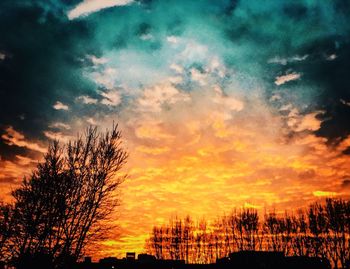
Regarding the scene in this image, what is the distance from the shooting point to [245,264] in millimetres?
60625

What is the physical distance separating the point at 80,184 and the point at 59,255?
4610 mm

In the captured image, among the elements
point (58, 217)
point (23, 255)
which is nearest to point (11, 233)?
point (23, 255)

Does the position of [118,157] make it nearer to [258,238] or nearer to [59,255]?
[59,255]

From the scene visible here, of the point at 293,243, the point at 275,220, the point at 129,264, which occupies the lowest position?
the point at 129,264

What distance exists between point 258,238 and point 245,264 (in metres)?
11.0

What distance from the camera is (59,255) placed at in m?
19.2

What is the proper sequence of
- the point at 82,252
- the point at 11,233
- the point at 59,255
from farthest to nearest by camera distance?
the point at 11,233, the point at 82,252, the point at 59,255

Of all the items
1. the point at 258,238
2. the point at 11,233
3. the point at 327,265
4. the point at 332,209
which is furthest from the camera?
the point at 258,238

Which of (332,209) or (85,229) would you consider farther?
(332,209)

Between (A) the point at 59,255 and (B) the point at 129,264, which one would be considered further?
(B) the point at 129,264

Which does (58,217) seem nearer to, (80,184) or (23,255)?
(80,184)

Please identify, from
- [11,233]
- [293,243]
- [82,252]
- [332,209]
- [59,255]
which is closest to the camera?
[59,255]

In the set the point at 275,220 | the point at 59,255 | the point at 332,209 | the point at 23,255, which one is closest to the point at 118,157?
the point at 59,255

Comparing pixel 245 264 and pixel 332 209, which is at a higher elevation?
pixel 332 209
